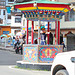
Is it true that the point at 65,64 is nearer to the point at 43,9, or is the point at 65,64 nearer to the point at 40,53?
the point at 40,53

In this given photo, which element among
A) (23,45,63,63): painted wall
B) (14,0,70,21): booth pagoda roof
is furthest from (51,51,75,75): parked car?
(14,0,70,21): booth pagoda roof

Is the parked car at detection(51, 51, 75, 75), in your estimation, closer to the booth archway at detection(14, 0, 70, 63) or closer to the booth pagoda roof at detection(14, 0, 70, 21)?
the booth archway at detection(14, 0, 70, 63)

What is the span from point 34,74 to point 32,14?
4.10 m

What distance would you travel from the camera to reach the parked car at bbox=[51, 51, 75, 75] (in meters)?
8.14

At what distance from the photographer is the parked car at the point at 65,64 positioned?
8.14 metres

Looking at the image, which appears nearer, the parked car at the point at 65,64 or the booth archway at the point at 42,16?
the parked car at the point at 65,64

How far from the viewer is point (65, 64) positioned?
8.38 meters

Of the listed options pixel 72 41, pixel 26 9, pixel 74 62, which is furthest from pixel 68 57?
pixel 72 41

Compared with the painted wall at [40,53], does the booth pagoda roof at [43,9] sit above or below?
→ above

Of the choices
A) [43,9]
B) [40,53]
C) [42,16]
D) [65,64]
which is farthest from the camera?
[42,16]

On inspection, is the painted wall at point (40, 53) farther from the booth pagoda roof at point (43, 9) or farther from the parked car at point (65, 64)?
the parked car at point (65, 64)

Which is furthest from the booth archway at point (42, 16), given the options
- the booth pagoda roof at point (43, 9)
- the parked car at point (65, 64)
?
the parked car at point (65, 64)

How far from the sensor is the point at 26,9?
16.4 meters

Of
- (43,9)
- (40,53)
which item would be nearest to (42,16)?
(43,9)
